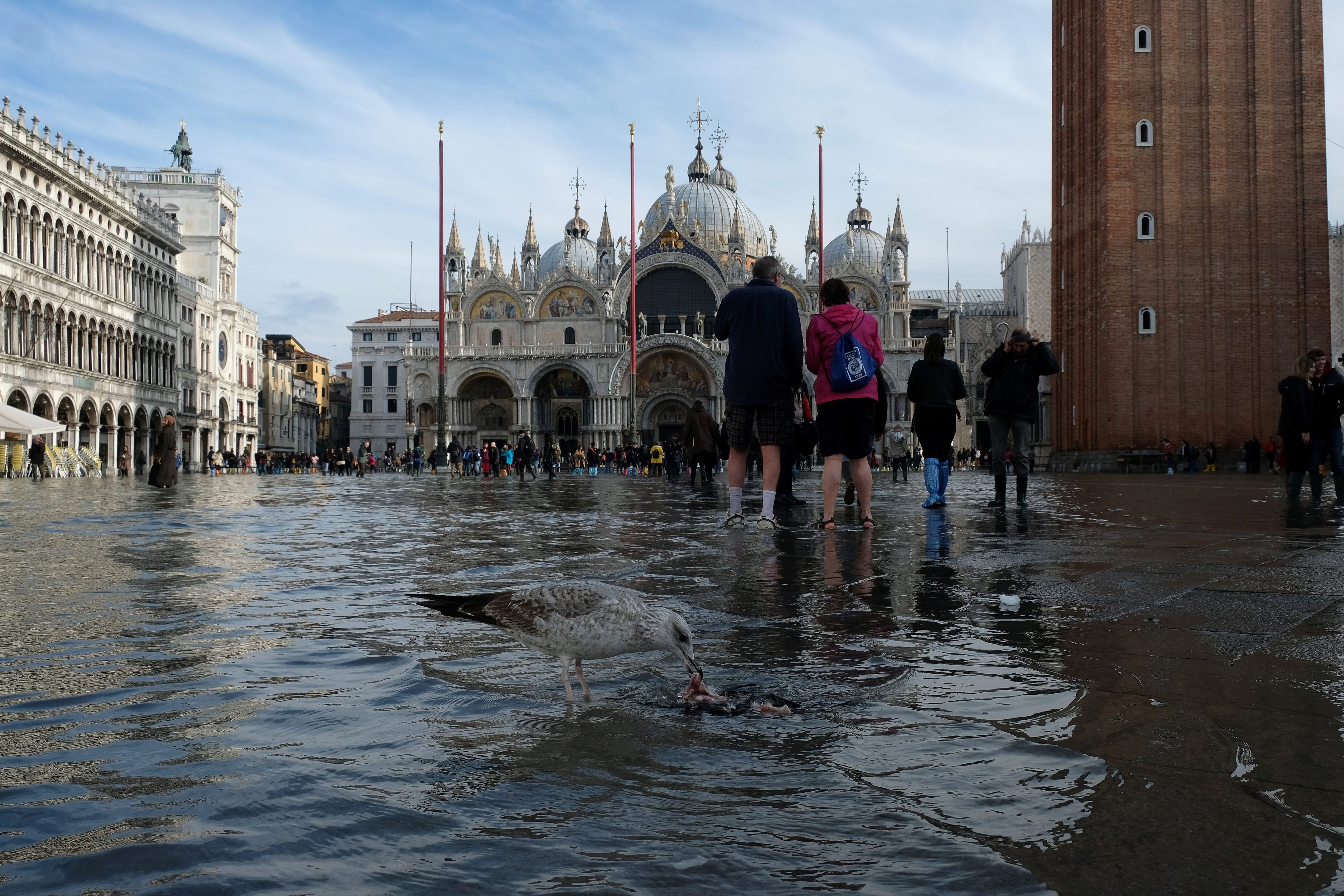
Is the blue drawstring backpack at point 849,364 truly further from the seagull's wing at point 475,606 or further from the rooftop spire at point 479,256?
the rooftop spire at point 479,256

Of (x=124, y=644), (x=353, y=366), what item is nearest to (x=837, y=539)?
(x=124, y=644)

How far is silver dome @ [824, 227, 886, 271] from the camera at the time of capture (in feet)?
229

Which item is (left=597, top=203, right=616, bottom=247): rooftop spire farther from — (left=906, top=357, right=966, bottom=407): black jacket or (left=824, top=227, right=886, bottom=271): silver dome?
(left=906, top=357, right=966, bottom=407): black jacket

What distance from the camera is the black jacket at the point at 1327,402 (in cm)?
998

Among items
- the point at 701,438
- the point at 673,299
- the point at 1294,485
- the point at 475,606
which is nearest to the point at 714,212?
the point at 673,299

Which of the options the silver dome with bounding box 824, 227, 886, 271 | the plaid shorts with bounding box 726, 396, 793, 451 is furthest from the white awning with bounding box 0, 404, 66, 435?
the silver dome with bounding box 824, 227, 886, 271

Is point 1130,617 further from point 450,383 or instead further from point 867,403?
point 450,383

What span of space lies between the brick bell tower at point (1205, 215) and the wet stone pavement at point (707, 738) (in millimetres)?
26513

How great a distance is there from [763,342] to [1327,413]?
244 inches

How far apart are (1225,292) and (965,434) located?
122ft

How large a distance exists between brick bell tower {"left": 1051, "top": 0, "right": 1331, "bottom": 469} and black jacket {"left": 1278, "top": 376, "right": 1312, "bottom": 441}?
66.8 feet

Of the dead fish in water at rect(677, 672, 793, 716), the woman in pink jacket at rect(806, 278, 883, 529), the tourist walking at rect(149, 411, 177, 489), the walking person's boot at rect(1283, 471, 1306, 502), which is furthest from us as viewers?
the tourist walking at rect(149, 411, 177, 489)

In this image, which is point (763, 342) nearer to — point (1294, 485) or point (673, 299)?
point (1294, 485)

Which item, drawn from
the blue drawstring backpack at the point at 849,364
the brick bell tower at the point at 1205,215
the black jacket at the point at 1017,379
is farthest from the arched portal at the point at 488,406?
the blue drawstring backpack at the point at 849,364
